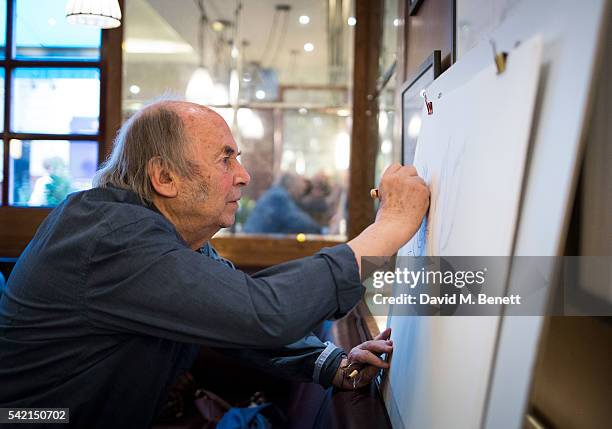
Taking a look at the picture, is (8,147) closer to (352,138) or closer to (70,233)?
(352,138)

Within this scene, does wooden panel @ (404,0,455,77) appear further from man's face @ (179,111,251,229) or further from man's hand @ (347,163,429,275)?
man's face @ (179,111,251,229)

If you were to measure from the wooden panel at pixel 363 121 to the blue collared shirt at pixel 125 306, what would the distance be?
6.73 feet

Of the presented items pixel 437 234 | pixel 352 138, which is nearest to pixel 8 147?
pixel 352 138

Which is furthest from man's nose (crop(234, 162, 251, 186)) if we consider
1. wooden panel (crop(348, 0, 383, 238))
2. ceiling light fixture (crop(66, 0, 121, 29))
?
wooden panel (crop(348, 0, 383, 238))

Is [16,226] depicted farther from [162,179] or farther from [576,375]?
[576,375]

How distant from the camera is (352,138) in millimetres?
3324

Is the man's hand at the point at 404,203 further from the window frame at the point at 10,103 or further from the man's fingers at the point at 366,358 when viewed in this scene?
the window frame at the point at 10,103

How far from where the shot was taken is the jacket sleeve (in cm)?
98

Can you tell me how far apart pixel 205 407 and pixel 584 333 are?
172cm

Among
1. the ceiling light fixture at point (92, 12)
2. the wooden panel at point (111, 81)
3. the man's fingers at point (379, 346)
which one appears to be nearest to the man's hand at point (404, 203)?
the man's fingers at point (379, 346)

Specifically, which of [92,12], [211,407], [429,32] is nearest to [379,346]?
[429,32]

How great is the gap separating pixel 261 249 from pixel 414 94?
1.98m

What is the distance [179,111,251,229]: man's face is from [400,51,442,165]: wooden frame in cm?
53

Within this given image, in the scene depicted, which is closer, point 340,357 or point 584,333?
point 584,333
